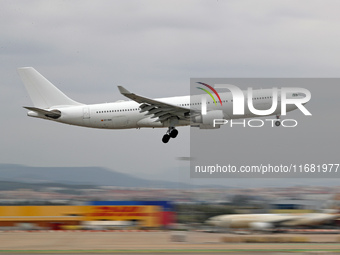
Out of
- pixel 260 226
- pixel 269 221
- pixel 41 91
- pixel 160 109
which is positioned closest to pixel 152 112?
pixel 160 109

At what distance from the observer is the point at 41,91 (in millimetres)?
69750

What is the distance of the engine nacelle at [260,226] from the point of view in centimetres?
4316

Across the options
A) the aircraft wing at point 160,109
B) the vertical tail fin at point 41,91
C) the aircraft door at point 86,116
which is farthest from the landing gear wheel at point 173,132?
the vertical tail fin at point 41,91

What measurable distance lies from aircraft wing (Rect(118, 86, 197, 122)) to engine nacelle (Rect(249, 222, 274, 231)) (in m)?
17.3

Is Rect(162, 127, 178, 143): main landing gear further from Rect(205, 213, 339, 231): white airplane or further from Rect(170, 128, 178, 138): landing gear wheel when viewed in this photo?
Rect(205, 213, 339, 231): white airplane

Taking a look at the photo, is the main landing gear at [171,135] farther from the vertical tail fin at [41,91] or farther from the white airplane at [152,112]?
the vertical tail fin at [41,91]

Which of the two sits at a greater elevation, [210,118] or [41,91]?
[41,91]

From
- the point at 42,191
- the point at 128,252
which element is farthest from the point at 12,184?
the point at 128,252

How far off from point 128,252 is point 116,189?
49260 mm

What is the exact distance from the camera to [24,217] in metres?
46.0

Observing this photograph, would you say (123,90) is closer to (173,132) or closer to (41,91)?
(173,132)

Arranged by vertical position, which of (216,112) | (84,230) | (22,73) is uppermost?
(22,73)

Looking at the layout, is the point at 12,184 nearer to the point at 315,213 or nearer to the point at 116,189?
the point at 116,189

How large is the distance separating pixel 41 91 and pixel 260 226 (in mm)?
34326
